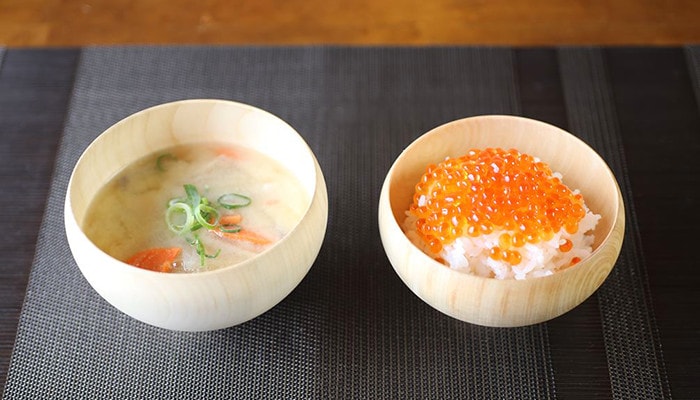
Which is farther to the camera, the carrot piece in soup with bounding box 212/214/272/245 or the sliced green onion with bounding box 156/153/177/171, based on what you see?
the sliced green onion with bounding box 156/153/177/171

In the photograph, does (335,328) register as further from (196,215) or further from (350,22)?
(350,22)

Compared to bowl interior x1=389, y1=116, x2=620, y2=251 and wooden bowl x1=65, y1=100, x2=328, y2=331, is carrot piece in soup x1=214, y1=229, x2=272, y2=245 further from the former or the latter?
bowl interior x1=389, y1=116, x2=620, y2=251

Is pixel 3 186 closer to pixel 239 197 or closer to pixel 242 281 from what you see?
pixel 239 197

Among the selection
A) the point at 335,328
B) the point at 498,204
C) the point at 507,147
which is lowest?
the point at 335,328

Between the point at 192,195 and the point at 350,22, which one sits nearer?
the point at 192,195

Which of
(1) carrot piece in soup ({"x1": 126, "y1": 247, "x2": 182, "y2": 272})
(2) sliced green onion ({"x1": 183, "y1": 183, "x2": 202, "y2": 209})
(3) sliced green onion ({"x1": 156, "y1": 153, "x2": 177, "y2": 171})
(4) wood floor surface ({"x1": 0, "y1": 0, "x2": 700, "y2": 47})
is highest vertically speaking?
(4) wood floor surface ({"x1": 0, "y1": 0, "x2": 700, "y2": 47})

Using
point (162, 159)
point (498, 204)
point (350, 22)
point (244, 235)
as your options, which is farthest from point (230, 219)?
point (350, 22)

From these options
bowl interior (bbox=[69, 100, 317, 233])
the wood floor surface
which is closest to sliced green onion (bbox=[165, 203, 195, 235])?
bowl interior (bbox=[69, 100, 317, 233])
